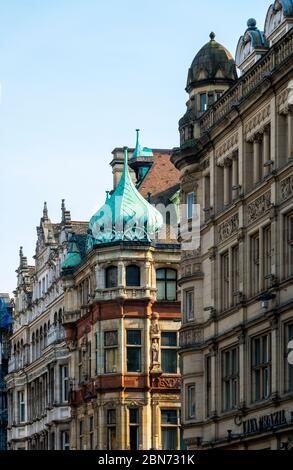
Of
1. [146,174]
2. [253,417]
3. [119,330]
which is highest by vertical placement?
[146,174]

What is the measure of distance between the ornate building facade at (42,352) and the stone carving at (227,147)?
30855 millimetres

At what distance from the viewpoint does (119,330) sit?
7988cm

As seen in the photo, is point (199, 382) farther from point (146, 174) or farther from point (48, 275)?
point (48, 275)

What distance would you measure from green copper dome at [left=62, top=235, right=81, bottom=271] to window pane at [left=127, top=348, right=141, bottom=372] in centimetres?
941

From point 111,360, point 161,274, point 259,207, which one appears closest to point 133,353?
point 111,360

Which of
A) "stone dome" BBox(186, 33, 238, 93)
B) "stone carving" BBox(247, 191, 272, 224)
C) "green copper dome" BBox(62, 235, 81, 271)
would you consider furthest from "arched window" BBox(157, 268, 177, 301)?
"stone carving" BBox(247, 191, 272, 224)

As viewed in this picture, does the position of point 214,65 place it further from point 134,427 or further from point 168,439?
point 168,439

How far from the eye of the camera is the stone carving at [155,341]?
261ft

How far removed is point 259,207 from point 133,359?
2672 cm

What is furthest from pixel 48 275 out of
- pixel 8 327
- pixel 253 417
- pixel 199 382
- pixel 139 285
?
pixel 253 417

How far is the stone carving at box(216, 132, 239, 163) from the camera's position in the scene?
5766 cm

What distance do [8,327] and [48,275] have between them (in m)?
23.4

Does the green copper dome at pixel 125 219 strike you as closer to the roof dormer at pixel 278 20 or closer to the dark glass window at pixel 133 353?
the dark glass window at pixel 133 353

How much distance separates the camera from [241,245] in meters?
55.9
